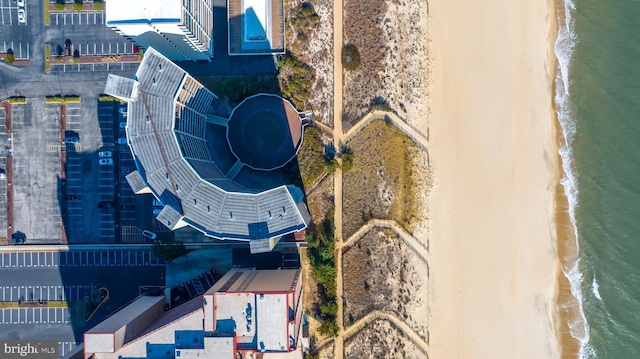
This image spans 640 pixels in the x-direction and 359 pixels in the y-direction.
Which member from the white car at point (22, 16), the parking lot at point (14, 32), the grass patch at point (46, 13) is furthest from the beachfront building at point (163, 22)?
the white car at point (22, 16)

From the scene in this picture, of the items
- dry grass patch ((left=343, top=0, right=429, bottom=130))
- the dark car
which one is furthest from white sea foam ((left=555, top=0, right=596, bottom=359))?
the dark car

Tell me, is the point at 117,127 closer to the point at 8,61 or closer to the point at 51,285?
the point at 8,61

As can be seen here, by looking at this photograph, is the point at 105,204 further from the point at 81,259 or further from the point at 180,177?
the point at 180,177

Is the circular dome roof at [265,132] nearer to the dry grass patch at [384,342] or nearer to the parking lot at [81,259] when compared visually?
the parking lot at [81,259]

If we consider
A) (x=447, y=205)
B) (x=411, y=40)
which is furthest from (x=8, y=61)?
(x=447, y=205)

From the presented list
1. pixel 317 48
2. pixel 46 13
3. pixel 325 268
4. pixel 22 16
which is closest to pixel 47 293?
pixel 22 16
